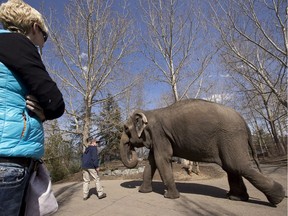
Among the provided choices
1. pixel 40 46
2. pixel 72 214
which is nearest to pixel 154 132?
pixel 72 214

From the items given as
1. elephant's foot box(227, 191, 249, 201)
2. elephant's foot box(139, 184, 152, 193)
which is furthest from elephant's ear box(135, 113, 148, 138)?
elephant's foot box(227, 191, 249, 201)

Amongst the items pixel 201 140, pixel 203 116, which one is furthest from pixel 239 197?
pixel 203 116

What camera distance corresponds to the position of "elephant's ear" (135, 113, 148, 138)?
7852 mm

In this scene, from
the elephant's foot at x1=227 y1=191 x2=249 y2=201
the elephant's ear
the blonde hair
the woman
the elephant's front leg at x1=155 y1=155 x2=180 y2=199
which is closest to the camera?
the woman

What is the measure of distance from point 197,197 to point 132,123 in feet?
9.77

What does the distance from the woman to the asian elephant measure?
528 centimetres

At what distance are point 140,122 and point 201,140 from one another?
2.14 metres

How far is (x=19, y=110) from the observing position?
1.63 m

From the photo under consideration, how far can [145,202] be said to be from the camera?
675cm

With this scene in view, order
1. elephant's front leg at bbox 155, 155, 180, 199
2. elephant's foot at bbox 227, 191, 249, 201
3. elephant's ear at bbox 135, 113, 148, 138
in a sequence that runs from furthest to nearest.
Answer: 1. elephant's ear at bbox 135, 113, 148, 138
2. elephant's front leg at bbox 155, 155, 180, 199
3. elephant's foot at bbox 227, 191, 249, 201

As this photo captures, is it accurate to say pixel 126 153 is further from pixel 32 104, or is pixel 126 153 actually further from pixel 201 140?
pixel 32 104

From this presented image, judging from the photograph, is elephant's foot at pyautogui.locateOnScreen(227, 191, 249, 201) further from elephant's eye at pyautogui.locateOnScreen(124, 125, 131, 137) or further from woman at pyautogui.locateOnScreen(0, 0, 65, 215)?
woman at pyautogui.locateOnScreen(0, 0, 65, 215)

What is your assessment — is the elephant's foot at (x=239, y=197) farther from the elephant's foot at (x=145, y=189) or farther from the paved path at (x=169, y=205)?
the elephant's foot at (x=145, y=189)

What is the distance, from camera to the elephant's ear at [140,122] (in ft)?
25.8
